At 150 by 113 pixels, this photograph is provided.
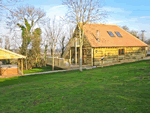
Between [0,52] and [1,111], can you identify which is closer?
Answer: [1,111]

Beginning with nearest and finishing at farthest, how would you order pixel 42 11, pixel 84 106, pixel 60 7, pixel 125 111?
1. pixel 125 111
2. pixel 84 106
3. pixel 60 7
4. pixel 42 11

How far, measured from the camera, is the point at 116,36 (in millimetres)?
25016

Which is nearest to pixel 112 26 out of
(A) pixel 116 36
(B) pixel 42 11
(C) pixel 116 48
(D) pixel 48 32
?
(A) pixel 116 36

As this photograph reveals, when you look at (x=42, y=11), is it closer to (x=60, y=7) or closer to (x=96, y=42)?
(x=60, y=7)

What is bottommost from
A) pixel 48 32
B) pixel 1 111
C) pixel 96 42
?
pixel 1 111

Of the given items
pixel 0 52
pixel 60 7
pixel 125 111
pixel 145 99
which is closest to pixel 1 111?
pixel 125 111

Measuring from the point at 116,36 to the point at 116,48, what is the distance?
312cm

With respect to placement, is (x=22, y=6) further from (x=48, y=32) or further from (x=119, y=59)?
(x=119, y=59)

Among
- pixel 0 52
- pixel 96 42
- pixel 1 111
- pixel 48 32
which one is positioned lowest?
pixel 1 111

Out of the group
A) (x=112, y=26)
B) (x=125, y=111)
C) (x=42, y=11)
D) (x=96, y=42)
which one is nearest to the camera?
(x=125, y=111)

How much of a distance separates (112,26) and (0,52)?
21138mm

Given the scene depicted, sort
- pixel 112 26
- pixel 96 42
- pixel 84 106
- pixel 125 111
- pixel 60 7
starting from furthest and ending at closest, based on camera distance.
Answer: pixel 112 26
pixel 96 42
pixel 60 7
pixel 84 106
pixel 125 111

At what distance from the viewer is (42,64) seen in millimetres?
26156

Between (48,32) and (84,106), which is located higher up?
(48,32)
